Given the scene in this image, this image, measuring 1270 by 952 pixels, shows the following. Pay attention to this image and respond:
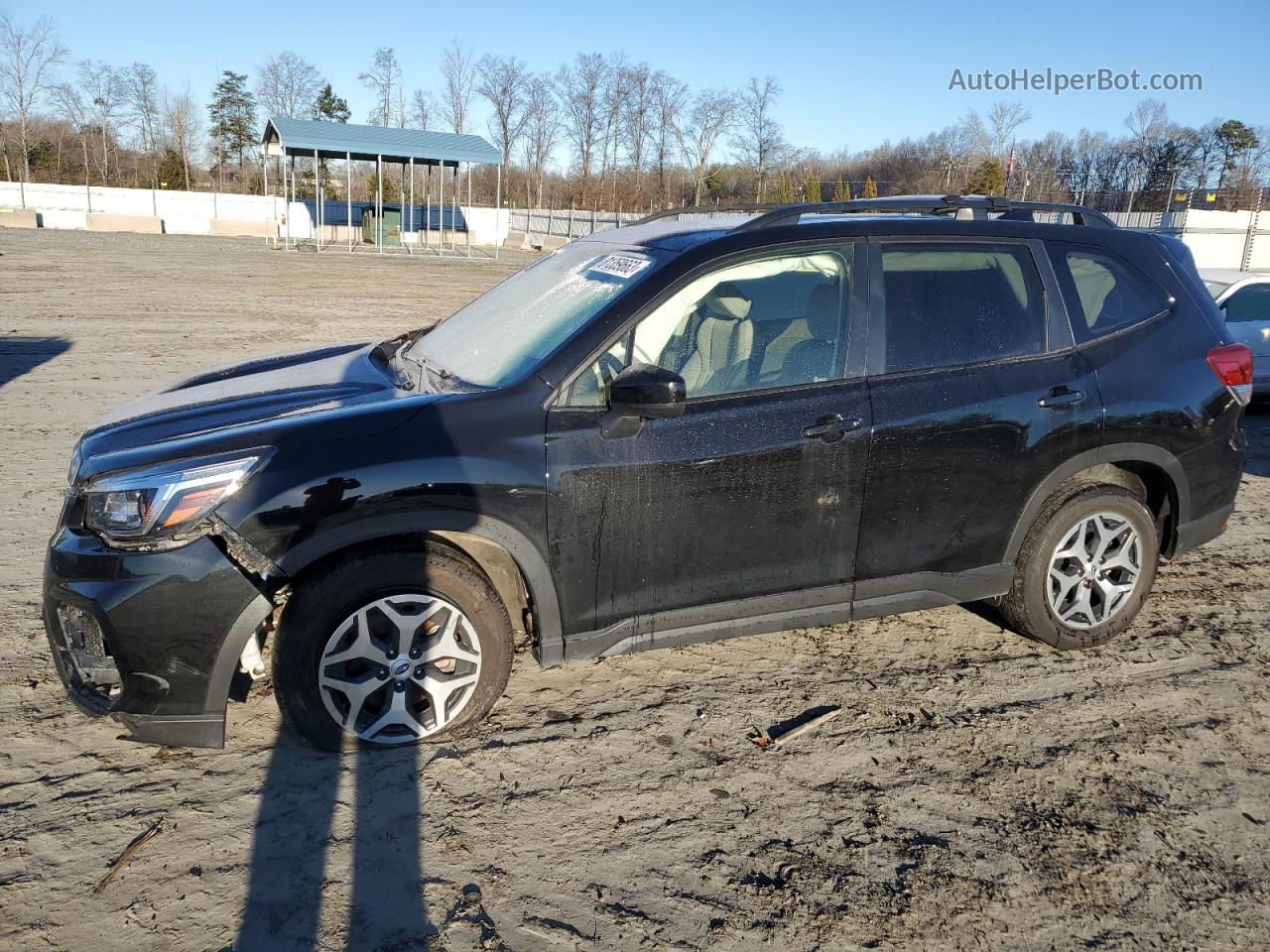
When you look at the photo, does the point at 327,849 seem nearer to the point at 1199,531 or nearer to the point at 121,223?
the point at 1199,531

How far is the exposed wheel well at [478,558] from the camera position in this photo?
10.4 ft

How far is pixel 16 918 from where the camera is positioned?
255cm

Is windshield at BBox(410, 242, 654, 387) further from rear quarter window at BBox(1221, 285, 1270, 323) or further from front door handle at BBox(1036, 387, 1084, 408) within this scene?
rear quarter window at BBox(1221, 285, 1270, 323)

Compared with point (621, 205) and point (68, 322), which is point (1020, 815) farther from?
point (621, 205)

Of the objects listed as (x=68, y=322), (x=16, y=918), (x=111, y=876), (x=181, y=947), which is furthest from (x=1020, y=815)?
(x=68, y=322)

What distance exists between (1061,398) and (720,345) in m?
1.55

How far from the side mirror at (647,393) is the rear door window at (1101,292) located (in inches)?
79.9

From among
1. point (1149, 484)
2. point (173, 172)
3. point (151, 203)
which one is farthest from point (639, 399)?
point (173, 172)

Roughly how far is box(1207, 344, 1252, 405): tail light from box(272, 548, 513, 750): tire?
3478 mm

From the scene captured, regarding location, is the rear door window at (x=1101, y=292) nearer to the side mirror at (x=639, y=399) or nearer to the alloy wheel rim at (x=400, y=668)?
the side mirror at (x=639, y=399)

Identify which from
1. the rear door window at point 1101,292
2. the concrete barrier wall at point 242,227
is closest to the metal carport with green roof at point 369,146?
the concrete barrier wall at point 242,227

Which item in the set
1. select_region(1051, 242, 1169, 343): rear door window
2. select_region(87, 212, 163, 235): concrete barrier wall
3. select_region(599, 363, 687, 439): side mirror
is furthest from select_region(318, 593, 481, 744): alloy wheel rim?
select_region(87, 212, 163, 235): concrete barrier wall

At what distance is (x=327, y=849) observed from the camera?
287 centimetres

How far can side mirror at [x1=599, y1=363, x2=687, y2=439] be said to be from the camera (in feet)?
10.7
